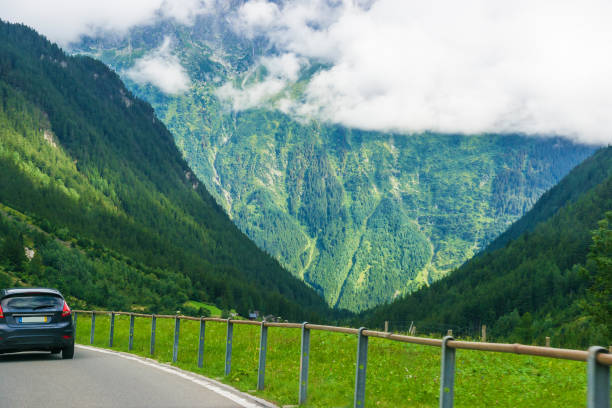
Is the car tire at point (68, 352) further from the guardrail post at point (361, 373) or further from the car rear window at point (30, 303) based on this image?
the guardrail post at point (361, 373)

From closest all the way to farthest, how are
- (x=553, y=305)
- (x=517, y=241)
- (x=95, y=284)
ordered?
1. (x=553, y=305)
2. (x=95, y=284)
3. (x=517, y=241)

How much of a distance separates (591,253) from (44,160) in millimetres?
175363

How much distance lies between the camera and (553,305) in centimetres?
12669

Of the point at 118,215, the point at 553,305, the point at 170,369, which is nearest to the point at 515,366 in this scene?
the point at 170,369

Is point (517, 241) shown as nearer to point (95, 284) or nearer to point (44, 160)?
point (95, 284)

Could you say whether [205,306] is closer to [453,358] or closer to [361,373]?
[361,373]

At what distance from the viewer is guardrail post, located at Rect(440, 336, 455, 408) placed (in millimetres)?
6512

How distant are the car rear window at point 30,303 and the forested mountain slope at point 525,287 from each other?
78.3 metres

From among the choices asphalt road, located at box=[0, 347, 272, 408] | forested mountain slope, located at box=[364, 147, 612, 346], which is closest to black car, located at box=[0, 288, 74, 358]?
asphalt road, located at box=[0, 347, 272, 408]

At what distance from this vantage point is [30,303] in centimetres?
1866

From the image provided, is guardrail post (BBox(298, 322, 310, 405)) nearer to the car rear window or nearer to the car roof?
the car rear window

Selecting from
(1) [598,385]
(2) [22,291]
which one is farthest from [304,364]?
(2) [22,291]

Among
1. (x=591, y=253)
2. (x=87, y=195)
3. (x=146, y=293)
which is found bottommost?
(x=146, y=293)

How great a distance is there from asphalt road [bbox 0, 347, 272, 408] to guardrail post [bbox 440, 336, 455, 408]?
4.99 m
